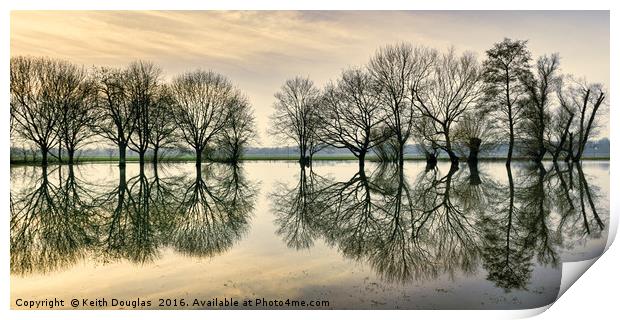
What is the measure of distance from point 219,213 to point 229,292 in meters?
5.36

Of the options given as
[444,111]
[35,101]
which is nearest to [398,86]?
[444,111]

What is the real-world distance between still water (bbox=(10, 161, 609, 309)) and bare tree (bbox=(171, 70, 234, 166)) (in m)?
4.23

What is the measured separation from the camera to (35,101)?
17.1m

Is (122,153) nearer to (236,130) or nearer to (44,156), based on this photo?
(44,156)

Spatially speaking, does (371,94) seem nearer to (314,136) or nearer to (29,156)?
(314,136)

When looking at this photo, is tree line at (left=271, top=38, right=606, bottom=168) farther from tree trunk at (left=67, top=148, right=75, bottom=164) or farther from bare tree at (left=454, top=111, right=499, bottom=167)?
tree trunk at (left=67, top=148, right=75, bottom=164)

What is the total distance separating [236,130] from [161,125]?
11.5 feet

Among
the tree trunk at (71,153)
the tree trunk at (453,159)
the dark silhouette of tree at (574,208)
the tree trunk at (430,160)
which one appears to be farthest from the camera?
the tree trunk at (430,160)

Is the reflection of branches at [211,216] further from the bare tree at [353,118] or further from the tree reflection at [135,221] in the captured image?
the bare tree at [353,118]

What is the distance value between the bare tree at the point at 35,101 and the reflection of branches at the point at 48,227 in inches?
49.4

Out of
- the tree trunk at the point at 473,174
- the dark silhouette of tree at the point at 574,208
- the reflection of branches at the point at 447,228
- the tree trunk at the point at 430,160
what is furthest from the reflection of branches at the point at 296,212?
the tree trunk at the point at 473,174

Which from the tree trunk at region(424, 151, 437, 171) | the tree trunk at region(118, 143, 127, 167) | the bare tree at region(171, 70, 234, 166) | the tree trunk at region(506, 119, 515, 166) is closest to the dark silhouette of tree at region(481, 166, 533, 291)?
the tree trunk at region(506, 119, 515, 166)

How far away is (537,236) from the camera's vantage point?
38.9ft

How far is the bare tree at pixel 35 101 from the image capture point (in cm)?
1511
